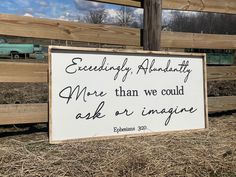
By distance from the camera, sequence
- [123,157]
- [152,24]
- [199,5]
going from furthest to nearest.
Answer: [199,5], [152,24], [123,157]

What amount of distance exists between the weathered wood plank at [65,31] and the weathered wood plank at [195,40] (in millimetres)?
440

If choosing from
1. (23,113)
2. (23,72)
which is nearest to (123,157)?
(23,113)

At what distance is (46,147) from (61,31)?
1.20 m

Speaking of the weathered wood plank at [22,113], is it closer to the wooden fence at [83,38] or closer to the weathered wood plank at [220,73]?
the wooden fence at [83,38]

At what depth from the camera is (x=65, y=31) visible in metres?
4.10

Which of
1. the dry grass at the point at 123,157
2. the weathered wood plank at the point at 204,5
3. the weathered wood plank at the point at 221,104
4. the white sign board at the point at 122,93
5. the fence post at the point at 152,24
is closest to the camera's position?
the dry grass at the point at 123,157

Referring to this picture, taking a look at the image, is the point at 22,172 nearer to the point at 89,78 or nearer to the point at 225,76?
the point at 89,78

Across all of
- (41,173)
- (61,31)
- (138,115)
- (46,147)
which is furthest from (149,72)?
(41,173)

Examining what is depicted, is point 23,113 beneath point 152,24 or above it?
beneath

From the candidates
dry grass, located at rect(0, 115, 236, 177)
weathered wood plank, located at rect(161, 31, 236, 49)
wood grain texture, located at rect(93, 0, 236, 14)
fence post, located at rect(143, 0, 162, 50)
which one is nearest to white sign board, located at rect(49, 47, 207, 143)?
dry grass, located at rect(0, 115, 236, 177)

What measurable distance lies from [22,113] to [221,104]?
2.64 m

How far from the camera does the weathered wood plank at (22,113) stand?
382cm

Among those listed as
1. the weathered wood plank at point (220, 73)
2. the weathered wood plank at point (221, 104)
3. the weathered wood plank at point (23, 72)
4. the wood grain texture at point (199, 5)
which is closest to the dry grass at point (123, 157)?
the weathered wood plank at point (23, 72)

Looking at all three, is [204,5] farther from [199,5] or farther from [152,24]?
[152,24]
